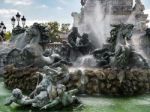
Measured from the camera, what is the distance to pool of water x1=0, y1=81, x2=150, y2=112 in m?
11.1

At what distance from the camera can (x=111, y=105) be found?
472 inches

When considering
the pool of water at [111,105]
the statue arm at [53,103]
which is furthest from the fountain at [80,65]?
the pool of water at [111,105]

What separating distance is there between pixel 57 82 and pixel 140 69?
207 inches

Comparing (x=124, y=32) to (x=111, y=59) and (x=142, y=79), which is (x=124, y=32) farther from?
(x=142, y=79)

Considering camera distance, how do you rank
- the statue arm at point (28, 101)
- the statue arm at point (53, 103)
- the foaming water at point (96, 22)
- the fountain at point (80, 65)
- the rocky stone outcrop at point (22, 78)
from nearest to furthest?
the statue arm at point (53, 103) → the statue arm at point (28, 101) → the fountain at point (80, 65) → the rocky stone outcrop at point (22, 78) → the foaming water at point (96, 22)

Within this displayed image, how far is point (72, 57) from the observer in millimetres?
19328

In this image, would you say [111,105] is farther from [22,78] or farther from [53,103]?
→ [22,78]

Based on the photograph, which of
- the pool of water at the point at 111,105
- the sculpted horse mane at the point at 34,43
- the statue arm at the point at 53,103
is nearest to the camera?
the statue arm at the point at 53,103

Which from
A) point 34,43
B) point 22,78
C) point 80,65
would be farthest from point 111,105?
point 80,65

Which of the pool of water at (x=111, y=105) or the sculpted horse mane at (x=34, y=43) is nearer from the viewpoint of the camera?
the pool of water at (x=111, y=105)

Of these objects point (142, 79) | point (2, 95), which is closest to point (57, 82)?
point (2, 95)

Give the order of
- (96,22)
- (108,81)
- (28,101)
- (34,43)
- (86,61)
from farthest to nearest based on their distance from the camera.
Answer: (96,22)
(86,61)
(34,43)
(108,81)
(28,101)

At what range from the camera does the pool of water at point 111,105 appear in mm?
11148

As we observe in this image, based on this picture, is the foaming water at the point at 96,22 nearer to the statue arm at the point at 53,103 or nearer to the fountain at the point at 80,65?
the fountain at the point at 80,65
